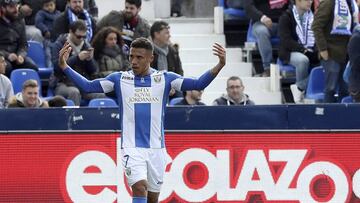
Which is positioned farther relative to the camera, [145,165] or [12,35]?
[12,35]

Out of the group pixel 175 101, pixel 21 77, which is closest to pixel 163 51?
pixel 175 101

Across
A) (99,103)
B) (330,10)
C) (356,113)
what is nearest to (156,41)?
(99,103)

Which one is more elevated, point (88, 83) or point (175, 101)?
point (88, 83)

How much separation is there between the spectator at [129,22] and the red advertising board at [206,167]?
132 inches

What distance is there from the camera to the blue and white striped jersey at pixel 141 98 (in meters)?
11.7

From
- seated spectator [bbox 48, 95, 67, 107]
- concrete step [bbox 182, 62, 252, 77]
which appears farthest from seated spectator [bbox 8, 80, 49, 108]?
concrete step [bbox 182, 62, 252, 77]

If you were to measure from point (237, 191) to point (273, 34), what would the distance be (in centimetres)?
473

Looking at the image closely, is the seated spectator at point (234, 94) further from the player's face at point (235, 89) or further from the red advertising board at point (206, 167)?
the red advertising board at point (206, 167)

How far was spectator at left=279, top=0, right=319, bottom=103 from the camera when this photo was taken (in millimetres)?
16750

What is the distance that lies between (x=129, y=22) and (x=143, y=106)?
16.1 feet

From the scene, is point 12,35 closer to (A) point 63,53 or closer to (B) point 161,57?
(B) point 161,57

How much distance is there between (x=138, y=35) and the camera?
16.4 metres

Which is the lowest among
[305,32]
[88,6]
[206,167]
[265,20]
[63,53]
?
[206,167]

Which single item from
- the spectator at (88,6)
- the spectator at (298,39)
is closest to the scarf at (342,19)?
the spectator at (298,39)
